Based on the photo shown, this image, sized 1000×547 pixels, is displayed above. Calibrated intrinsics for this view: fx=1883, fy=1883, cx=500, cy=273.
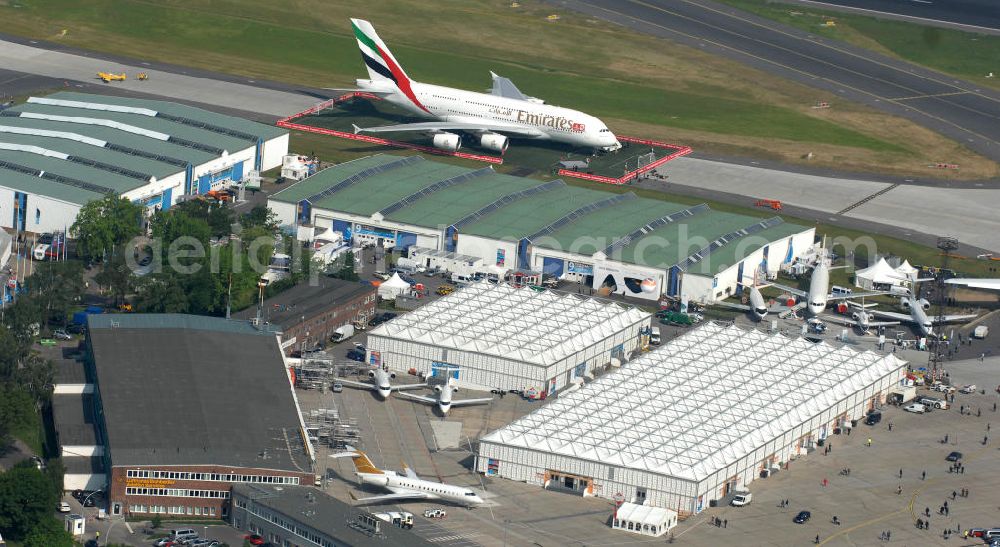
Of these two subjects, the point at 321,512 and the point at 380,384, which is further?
the point at 380,384

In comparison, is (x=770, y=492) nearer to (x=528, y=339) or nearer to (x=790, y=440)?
(x=790, y=440)

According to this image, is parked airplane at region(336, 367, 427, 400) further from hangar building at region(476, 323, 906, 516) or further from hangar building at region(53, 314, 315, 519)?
hangar building at region(476, 323, 906, 516)

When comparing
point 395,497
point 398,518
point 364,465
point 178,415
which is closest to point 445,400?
point 364,465

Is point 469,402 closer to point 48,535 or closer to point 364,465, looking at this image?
point 364,465

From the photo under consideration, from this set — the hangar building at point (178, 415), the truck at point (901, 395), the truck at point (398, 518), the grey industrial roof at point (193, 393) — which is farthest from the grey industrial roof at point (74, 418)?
the truck at point (901, 395)

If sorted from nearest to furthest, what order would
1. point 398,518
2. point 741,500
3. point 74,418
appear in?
1. point 398,518
2. point 741,500
3. point 74,418

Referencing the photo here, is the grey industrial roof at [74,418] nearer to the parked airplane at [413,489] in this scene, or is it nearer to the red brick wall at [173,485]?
the red brick wall at [173,485]

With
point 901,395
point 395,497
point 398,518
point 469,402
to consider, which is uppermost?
point 901,395
